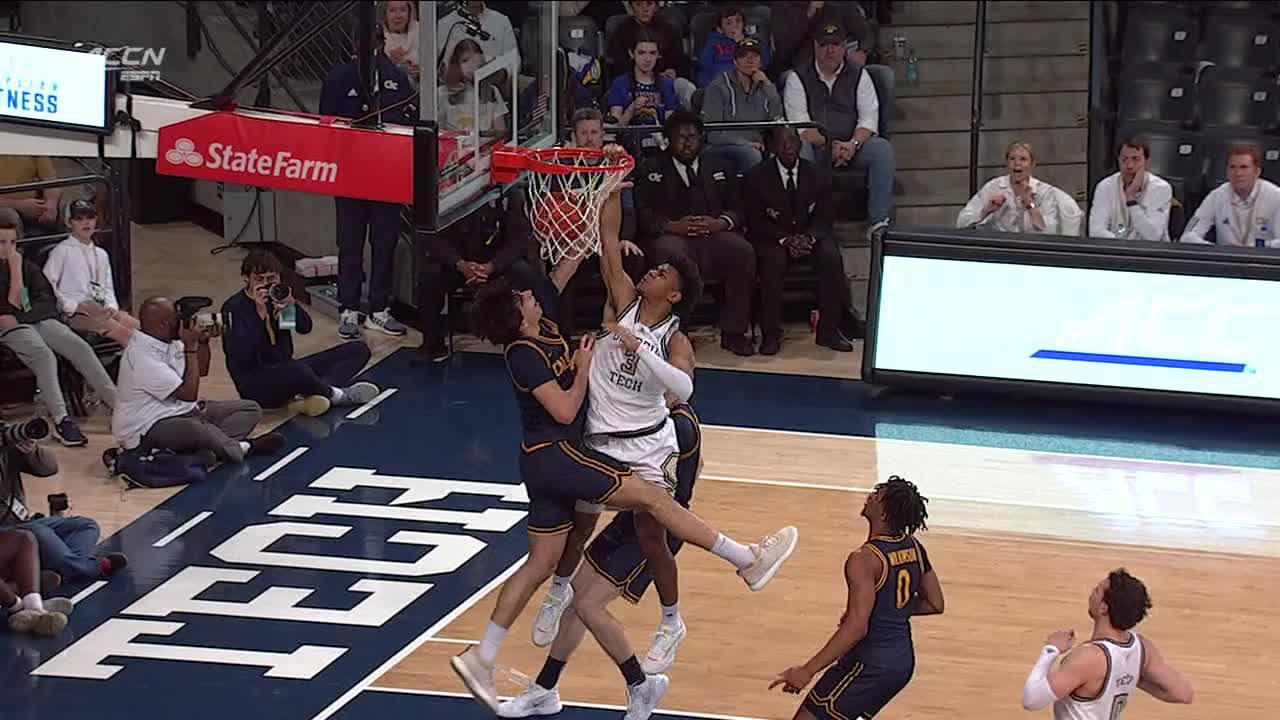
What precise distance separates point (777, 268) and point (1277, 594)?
4950 millimetres

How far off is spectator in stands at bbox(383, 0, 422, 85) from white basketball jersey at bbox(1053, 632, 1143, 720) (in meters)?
9.02

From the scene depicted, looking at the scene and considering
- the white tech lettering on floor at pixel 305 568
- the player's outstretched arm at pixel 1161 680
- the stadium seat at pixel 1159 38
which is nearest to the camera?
the player's outstretched arm at pixel 1161 680

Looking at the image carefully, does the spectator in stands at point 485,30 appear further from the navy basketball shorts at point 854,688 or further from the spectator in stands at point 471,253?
the navy basketball shorts at point 854,688

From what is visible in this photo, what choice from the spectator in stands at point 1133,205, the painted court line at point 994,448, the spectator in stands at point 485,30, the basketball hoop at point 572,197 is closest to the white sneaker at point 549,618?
the basketball hoop at point 572,197

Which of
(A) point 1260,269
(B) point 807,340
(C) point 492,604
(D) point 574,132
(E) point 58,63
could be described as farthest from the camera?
(B) point 807,340

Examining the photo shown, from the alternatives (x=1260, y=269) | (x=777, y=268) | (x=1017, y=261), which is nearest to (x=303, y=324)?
(x=777, y=268)

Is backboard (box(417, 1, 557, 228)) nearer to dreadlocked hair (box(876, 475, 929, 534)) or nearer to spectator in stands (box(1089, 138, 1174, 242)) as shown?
spectator in stands (box(1089, 138, 1174, 242))

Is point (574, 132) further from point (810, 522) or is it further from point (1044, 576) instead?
point (1044, 576)

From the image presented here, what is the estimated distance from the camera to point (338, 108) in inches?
583

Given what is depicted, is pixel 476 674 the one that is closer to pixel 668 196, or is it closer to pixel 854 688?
pixel 854 688

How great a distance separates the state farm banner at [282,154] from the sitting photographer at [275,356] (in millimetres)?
949

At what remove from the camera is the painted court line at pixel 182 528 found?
11.3 metres
